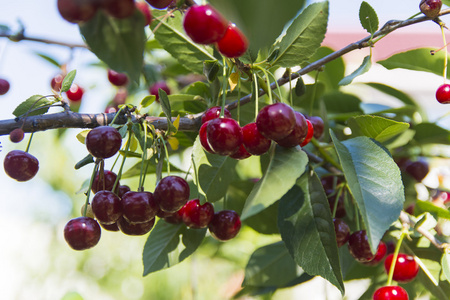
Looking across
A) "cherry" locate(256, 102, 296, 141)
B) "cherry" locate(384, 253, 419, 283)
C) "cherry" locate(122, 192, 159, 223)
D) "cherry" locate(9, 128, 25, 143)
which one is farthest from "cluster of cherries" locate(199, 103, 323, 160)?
"cherry" locate(384, 253, 419, 283)

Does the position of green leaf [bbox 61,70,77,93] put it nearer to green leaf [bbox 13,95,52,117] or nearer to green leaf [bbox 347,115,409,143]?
green leaf [bbox 13,95,52,117]

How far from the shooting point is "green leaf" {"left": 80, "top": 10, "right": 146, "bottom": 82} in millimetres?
309

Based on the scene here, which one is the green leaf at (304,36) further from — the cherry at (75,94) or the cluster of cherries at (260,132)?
the cherry at (75,94)

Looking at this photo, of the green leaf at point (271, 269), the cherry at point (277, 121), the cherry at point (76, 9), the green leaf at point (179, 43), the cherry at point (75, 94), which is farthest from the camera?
the cherry at point (75, 94)

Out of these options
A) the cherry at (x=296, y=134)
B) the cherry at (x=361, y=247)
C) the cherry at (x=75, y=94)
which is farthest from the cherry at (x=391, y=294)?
the cherry at (x=75, y=94)

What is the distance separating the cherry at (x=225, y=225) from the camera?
2.25ft

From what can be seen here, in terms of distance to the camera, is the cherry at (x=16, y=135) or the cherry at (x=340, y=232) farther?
the cherry at (x=340, y=232)

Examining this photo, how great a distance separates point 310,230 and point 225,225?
134mm

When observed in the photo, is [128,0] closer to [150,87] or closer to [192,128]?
[192,128]

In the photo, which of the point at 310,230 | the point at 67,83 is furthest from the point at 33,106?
the point at 310,230

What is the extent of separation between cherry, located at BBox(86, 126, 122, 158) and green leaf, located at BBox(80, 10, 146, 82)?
225mm

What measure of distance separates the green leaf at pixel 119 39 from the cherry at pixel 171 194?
10.3 inches

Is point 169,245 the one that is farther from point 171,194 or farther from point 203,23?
point 203,23

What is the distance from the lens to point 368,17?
25.6 inches
